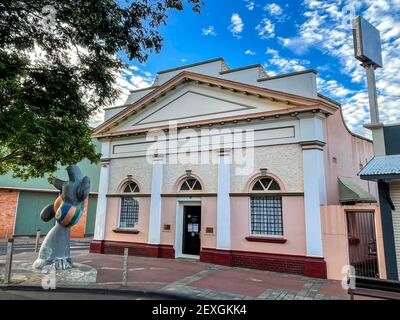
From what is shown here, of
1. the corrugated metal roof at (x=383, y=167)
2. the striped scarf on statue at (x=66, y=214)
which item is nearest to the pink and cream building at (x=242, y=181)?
the corrugated metal roof at (x=383, y=167)

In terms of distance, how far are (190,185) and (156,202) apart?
1.83 metres

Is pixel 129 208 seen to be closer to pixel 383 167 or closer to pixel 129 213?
pixel 129 213

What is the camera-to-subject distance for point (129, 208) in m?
15.3

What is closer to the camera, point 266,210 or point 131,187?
point 266,210

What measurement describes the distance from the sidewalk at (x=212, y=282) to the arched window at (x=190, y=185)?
3.23m

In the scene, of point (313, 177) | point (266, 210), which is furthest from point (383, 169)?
point (266, 210)

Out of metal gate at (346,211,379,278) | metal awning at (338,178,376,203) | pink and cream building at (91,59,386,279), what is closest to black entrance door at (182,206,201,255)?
pink and cream building at (91,59,386,279)

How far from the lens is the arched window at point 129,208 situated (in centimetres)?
1507

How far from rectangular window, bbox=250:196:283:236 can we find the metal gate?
2365 mm

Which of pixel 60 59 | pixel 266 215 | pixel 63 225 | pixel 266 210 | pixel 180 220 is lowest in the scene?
pixel 63 225

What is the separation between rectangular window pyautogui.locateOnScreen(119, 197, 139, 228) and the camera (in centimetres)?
1505

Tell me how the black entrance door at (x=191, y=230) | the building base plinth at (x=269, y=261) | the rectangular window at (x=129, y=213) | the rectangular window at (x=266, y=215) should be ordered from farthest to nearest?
the rectangular window at (x=129, y=213)
the black entrance door at (x=191, y=230)
the rectangular window at (x=266, y=215)
the building base plinth at (x=269, y=261)

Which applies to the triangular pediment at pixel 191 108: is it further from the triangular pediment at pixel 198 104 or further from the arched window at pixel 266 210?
the arched window at pixel 266 210

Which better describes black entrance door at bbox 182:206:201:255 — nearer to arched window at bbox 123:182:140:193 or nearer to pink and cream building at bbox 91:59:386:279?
pink and cream building at bbox 91:59:386:279
